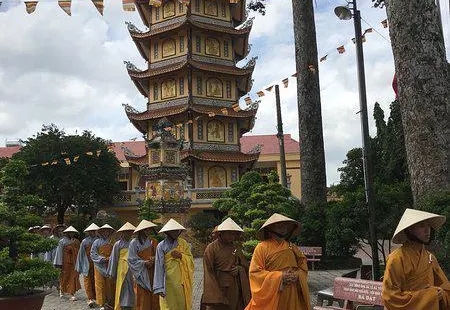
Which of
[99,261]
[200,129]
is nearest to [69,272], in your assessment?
[99,261]

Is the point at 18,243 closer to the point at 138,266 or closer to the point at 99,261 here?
the point at 138,266

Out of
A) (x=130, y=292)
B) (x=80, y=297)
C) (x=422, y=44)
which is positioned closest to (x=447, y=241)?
(x=422, y=44)

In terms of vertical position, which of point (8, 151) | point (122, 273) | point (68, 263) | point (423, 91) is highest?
point (8, 151)

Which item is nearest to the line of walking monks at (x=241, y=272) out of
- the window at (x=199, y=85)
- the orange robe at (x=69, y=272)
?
the orange robe at (x=69, y=272)

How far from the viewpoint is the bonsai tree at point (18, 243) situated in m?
8.16

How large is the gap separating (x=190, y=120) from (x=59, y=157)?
8.73 m

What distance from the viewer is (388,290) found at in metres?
4.64

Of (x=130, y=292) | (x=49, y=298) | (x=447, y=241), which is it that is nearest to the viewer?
(x=447, y=241)

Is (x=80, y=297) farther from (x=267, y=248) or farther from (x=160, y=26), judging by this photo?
(x=160, y=26)

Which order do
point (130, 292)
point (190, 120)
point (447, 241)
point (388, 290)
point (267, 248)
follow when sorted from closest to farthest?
point (388, 290) < point (267, 248) < point (447, 241) < point (130, 292) < point (190, 120)

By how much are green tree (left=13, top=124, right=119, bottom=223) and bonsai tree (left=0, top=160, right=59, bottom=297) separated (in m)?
21.9

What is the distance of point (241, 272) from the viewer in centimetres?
716

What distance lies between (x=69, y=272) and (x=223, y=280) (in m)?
8.15

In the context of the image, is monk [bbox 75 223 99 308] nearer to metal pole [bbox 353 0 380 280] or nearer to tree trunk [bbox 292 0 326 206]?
tree trunk [bbox 292 0 326 206]
